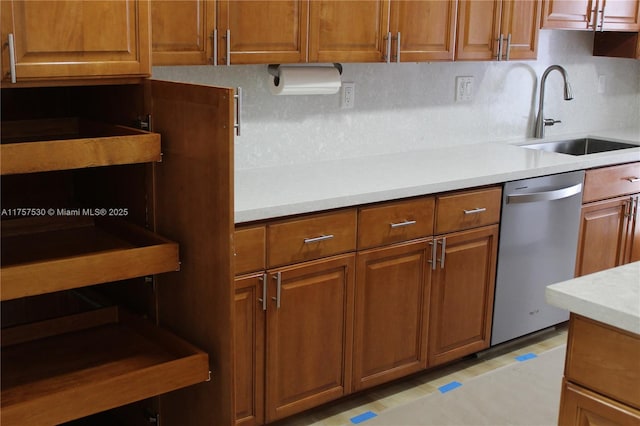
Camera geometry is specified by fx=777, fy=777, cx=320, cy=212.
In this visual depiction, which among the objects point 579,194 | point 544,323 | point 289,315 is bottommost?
point 544,323

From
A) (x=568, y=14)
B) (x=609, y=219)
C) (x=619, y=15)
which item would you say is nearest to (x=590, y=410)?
(x=609, y=219)

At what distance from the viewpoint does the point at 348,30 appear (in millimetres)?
2879

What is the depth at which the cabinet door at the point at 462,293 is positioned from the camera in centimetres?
311

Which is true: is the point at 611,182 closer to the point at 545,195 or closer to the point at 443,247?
the point at 545,195

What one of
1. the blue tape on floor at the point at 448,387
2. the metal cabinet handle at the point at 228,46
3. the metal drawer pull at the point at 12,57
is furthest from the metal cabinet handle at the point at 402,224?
the metal drawer pull at the point at 12,57

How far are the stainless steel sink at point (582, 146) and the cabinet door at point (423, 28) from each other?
1166 millimetres

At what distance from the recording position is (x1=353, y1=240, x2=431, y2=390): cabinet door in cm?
288

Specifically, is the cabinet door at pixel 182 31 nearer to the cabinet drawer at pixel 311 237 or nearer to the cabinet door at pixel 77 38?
the cabinet door at pixel 77 38

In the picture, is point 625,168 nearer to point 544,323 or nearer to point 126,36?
point 544,323

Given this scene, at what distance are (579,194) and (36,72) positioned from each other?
250 cm

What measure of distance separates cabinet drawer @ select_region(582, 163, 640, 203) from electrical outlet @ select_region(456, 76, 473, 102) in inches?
27.0

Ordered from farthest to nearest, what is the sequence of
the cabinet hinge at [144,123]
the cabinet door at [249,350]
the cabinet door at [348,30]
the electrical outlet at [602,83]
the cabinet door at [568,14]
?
1. the electrical outlet at [602,83]
2. the cabinet door at [568,14]
3. the cabinet door at [348,30]
4. the cabinet door at [249,350]
5. the cabinet hinge at [144,123]

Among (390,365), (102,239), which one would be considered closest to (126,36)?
(102,239)

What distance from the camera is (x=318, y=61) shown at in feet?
9.23
